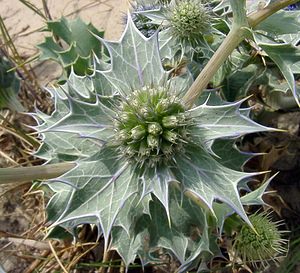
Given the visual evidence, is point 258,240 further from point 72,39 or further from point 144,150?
point 72,39

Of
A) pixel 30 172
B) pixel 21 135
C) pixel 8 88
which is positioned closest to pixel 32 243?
pixel 21 135

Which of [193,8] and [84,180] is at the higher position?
[193,8]

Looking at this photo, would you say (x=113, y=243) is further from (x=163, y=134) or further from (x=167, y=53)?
(x=167, y=53)

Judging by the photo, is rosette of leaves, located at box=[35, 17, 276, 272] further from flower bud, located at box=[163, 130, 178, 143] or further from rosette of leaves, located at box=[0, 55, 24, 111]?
rosette of leaves, located at box=[0, 55, 24, 111]

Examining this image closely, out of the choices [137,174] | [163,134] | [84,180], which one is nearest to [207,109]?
[163,134]

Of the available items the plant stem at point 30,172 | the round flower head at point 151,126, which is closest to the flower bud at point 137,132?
the round flower head at point 151,126

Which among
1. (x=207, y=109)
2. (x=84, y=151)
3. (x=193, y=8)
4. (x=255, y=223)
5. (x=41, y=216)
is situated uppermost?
(x=193, y=8)

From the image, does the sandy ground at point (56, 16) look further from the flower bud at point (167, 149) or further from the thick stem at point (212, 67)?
the flower bud at point (167, 149)
